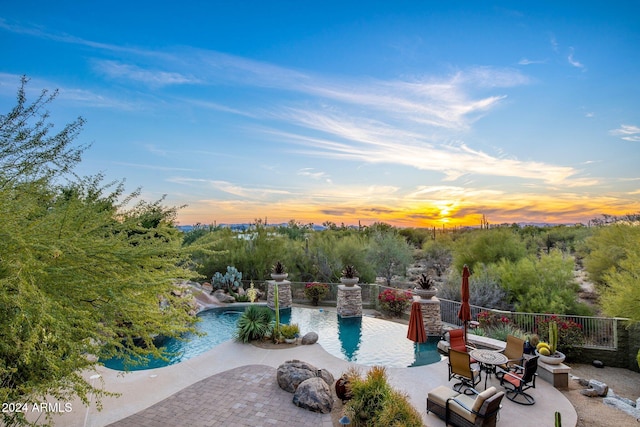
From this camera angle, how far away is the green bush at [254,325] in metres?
11.0

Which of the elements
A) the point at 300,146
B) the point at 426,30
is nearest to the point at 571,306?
the point at 426,30

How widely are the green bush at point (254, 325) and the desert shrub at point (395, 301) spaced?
18.4 ft

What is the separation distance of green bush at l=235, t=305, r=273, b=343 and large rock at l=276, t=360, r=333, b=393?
10.9 ft

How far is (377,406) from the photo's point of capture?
6.02 m

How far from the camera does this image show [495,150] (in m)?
14.2

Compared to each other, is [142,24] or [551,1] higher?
[551,1]

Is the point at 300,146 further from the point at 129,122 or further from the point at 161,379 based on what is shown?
the point at 161,379

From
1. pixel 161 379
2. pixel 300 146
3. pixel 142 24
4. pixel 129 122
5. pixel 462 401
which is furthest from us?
pixel 300 146

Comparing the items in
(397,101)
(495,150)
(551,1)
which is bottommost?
(495,150)

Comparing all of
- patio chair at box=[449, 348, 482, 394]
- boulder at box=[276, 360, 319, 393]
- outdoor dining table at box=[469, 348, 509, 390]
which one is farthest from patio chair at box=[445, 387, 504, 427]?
boulder at box=[276, 360, 319, 393]

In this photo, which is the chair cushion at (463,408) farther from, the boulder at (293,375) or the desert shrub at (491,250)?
the desert shrub at (491,250)

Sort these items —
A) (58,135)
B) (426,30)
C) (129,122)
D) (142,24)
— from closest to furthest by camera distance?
(58,135), (142,24), (129,122), (426,30)

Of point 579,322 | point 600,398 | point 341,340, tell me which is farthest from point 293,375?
point 579,322

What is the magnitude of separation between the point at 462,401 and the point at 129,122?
38.2 feet
